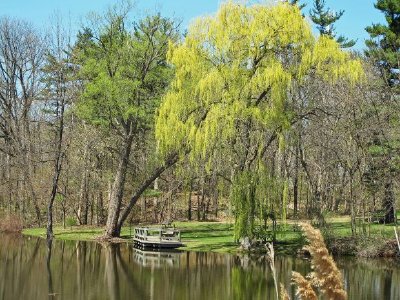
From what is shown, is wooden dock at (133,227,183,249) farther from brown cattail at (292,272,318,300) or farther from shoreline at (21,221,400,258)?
brown cattail at (292,272,318,300)

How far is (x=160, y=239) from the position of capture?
3036 centimetres

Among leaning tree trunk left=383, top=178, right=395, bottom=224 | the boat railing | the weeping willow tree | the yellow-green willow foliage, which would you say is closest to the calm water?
the boat railing

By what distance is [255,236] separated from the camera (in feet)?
88.4

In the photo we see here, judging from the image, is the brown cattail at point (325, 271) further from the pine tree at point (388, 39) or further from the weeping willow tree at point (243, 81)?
the pine tree at point (388, 39)

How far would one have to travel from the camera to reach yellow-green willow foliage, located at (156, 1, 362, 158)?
2402 cm

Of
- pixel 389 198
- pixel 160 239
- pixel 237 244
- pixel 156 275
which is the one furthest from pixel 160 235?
pixel 389 198

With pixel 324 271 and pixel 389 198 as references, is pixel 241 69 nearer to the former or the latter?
pixel 389 198

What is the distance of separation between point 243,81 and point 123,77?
447 inches

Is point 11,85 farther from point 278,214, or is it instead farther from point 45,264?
point 278,214

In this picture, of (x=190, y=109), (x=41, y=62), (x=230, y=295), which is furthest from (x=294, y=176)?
(x=230, y=295)

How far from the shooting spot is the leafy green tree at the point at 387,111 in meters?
27.2

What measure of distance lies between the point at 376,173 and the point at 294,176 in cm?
1155

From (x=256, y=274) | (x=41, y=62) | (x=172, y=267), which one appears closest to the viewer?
(x=256, y=274)

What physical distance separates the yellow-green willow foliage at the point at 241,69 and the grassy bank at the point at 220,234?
6084mm
